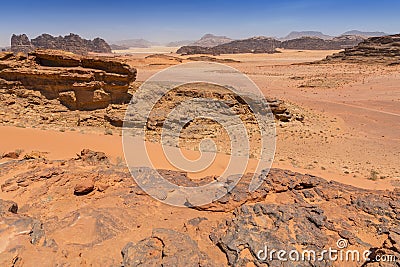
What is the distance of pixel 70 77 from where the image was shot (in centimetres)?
1418

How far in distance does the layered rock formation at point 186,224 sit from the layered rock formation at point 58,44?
7904 cm

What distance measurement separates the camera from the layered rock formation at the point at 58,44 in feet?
258

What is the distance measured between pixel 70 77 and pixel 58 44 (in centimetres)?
9072

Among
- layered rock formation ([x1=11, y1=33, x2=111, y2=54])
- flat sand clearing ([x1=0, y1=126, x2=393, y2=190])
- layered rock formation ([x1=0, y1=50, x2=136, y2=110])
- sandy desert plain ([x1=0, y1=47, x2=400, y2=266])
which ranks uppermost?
layered rock formation ([x1=11, y1=33, x2=111, y2=54])

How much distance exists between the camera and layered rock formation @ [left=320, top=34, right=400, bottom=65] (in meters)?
49.2

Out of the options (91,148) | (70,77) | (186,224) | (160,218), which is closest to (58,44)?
(70,77)

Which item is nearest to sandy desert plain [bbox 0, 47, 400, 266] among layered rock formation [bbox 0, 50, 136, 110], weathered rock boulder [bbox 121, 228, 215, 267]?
weathered rock boulder [bbox 121, 228, 215, 267]

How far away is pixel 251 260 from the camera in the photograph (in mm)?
3594

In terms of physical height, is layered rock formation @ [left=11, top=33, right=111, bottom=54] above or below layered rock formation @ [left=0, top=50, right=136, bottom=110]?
above

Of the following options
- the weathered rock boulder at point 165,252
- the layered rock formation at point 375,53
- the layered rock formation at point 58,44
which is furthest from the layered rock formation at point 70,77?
the layered rock formation at point 58,44

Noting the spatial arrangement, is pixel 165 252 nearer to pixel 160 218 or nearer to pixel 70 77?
pixel 160 218

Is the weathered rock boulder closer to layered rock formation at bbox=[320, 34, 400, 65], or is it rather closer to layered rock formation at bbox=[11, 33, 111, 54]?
layered rock formation at bbox=[320, 34, 400, 65]

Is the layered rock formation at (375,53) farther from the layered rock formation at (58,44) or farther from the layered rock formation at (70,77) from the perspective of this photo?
the layered rock formation at (58,44)

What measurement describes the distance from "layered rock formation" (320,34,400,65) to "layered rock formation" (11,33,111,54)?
6252cm
